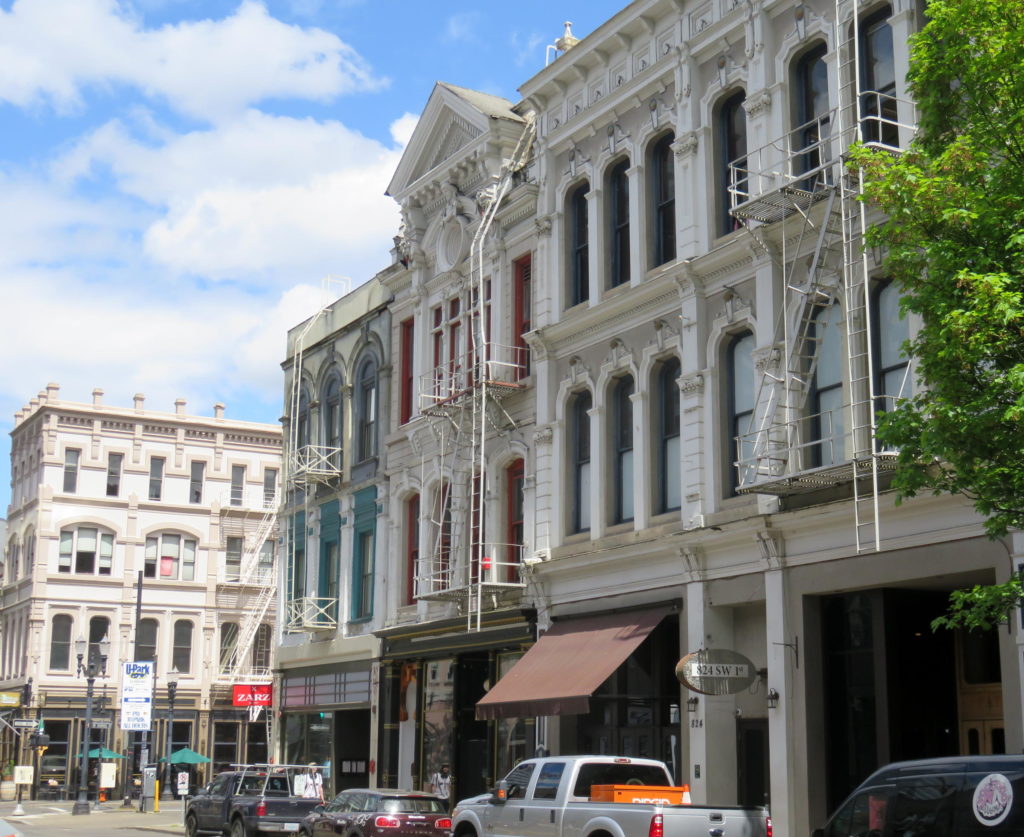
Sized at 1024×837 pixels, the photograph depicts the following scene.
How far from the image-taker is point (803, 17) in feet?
75.7

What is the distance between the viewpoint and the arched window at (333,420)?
3875 cm

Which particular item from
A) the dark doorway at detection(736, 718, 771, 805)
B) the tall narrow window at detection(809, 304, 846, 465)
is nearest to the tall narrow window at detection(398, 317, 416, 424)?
the dark doorway at detection(736, 718, 771, 805)

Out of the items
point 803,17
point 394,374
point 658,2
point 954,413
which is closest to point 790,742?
point 954,413

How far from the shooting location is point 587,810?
58.5ft

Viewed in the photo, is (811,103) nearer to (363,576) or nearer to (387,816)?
(387,816)

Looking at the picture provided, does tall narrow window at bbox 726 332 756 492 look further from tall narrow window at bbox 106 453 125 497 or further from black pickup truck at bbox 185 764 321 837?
tall narrow window at bbox 106 453 125 497

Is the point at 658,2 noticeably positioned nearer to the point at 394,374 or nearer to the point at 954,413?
the point at 394,374

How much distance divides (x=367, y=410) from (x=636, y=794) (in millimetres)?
20764

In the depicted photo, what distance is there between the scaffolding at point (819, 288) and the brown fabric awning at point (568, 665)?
3727 millimetres

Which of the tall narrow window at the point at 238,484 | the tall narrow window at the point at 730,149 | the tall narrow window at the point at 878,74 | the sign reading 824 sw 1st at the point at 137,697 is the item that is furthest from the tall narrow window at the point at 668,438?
the tall narrow window at the point at 238,484

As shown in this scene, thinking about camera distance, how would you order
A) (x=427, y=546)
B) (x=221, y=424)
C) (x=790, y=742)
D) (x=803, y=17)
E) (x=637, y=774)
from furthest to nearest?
1. (x=221, y=424)
2. (x=427, y=546)
3. (x=803, y=17)
4. (x=790, y=742)
5. (x=637, y=774)

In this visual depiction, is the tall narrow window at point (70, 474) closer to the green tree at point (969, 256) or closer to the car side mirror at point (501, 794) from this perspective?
the car side mirror at point (501, 794)

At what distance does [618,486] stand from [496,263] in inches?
287

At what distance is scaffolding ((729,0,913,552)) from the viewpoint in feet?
67.1
